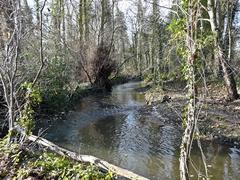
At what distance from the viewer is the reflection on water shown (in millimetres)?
8023

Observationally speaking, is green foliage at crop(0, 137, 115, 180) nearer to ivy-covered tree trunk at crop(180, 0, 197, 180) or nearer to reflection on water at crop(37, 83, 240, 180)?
ivy-covered tree trunk at crop(180, 0, 197, 180)

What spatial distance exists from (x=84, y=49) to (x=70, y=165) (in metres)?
17.3

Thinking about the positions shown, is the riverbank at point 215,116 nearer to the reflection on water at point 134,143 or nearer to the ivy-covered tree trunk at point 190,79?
the reflection on water at point 134,143

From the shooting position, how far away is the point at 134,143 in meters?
10.1

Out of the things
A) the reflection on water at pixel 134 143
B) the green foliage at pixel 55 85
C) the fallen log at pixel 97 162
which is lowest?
the reflection on water at pixel 134 143

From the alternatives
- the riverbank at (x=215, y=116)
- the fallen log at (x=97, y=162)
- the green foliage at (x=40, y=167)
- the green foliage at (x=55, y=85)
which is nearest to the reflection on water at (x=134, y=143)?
the riverbank at (x=215, y=116)

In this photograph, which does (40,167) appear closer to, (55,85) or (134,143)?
(134,143)

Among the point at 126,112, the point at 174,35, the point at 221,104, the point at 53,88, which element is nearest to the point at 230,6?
the point at 221,104

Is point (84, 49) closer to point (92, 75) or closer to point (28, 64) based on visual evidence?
point (92, 75)

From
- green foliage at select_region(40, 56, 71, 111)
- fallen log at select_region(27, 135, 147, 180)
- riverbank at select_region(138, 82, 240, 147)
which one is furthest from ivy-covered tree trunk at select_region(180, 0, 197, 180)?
green foliage at select_region(40, 56, 71, 111)

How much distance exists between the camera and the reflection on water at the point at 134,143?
8023 millimetres

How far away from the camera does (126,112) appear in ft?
51.5

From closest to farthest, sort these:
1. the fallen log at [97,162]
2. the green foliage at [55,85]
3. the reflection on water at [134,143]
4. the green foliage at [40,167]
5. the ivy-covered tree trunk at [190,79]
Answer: the ivy-covered tree trunk at [190,79]
the green foliage at [40,167]
the fallen log at [97,162]
the reflection on water at [134,143]
the green foliage at [55,85]

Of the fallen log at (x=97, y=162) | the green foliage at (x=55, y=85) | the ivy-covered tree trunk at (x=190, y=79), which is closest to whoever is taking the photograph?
the ivy-covered tree trunk at (x=190, y=79)
